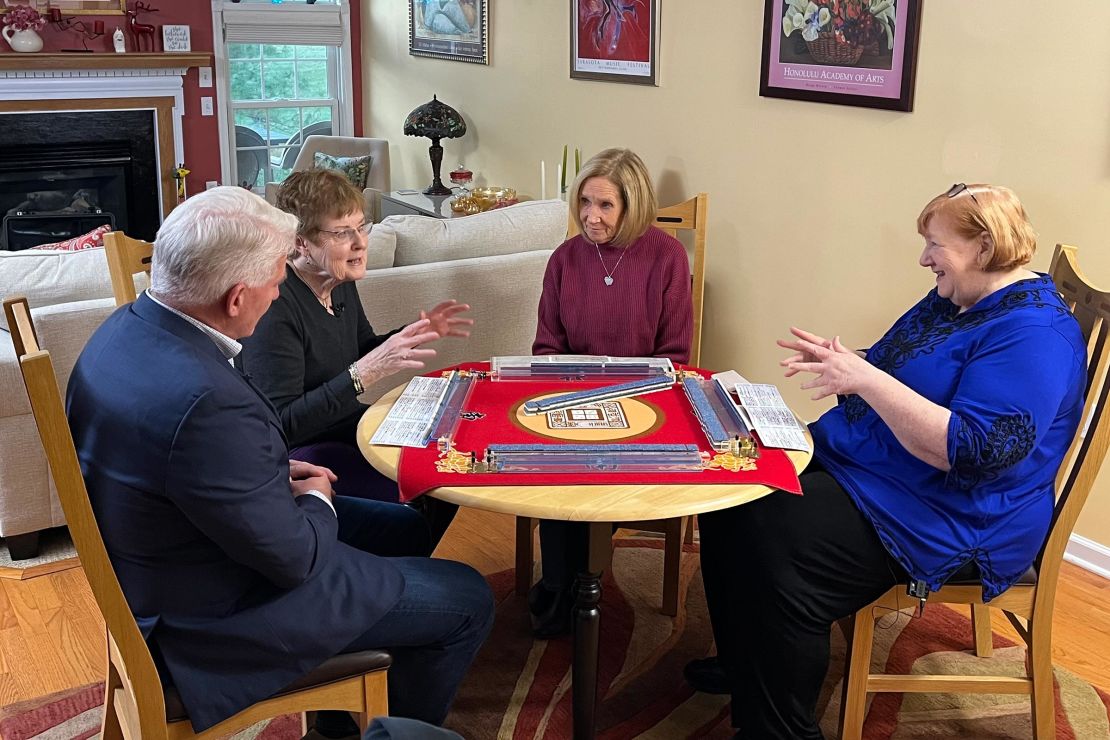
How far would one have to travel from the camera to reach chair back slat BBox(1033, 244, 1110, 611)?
1982 mm

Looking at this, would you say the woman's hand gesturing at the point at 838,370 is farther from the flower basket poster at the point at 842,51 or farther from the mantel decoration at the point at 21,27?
the mantel decoration at the point at 21,27

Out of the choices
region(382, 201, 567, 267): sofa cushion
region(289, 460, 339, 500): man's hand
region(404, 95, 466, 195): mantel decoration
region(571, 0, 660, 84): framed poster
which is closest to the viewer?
region(289, 460, 339, 500): man's hand

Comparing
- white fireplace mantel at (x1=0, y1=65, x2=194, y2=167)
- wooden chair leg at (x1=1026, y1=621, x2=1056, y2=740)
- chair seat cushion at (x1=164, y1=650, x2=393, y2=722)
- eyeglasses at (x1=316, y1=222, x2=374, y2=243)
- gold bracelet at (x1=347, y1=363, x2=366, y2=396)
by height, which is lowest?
wooden chair leg at (x1=1026, y1=621, x2=1056, y2=740)

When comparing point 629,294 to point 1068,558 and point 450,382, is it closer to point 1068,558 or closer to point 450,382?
point 450,382

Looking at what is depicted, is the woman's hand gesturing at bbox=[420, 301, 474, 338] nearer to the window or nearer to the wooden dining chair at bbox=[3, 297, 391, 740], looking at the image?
the wooden dining chair at bbox=[3, 297, 391, 740]

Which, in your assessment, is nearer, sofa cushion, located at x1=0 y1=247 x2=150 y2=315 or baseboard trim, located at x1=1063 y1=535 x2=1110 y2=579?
sofa cushion, located at x1=0 y1=247 x2=150 y2=315

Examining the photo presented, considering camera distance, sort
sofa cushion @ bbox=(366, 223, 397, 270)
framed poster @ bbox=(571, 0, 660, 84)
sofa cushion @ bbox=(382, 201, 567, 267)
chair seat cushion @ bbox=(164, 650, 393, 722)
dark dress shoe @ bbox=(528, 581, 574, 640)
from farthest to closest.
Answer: framed poster @ bbox=(571, 0, 660, 84), sofa cushion @ bbox=(382, 201, 567, 267), sofa cushion @ bbox=(366, 223, 397, 270), dark dress shoe @ bbox=(528, 581, 574, 640), chair seat cushion @ bbox=(164, 650, 393, 722)

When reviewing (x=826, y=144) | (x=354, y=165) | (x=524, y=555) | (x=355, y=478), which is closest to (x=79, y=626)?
(x=355, y=478)

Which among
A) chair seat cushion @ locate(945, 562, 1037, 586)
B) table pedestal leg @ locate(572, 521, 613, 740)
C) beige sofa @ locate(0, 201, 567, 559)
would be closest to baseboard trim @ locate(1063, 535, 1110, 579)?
chair seat cushion @ locate(945, 562, 1037, 586)

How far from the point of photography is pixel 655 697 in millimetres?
2422

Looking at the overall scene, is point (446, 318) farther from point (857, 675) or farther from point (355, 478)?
point (857, 675)

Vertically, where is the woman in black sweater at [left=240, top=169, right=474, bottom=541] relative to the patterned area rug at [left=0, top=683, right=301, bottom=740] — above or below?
above

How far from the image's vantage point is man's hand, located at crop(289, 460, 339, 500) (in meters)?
1.84

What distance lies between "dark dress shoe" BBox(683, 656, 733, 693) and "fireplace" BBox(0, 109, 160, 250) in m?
4.82
